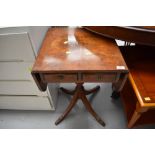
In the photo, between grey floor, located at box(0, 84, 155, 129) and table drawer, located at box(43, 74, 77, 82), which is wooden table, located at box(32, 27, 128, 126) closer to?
table drawer, located at box(43, 74, 77, 82)

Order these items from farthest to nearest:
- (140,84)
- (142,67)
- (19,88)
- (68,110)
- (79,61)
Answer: (68,110)
(19,88)
(142,67)
(140,84)
(79,61)

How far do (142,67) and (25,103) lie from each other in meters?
1.09

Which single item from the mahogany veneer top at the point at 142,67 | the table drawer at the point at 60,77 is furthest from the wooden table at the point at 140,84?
the table drawer at the point at 60,77

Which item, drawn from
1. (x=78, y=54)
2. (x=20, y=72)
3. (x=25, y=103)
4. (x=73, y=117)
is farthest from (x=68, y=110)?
(x=78, y=54)

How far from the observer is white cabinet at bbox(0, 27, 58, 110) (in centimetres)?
83

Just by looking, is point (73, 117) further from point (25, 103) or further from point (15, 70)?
point (15, 70)

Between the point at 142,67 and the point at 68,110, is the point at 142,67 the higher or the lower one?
the higher one

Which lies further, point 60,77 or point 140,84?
point 140,84

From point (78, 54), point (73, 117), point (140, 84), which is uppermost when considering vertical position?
point (78, 54)

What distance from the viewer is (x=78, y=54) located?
83cm

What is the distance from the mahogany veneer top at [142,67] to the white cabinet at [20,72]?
27.6 inches
